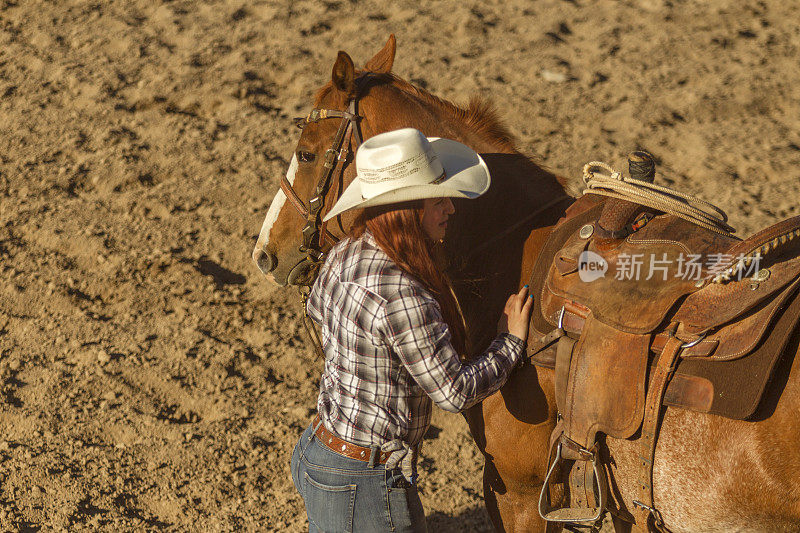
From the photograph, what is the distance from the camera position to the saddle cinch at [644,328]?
2.00m

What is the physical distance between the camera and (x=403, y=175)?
2115mm

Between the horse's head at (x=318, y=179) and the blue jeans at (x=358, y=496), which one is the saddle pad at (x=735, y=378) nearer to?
the blue jeans at (x=358, y=496)

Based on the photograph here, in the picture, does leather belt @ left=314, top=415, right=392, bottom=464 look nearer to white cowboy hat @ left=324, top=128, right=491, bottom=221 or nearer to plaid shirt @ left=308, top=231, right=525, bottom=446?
plaid shirt @ left=308, top=231, right=525, bottom=446

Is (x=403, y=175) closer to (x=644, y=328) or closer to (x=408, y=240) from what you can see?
(x=408, y=240)

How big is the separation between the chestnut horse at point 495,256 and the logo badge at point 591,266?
0.32 metres

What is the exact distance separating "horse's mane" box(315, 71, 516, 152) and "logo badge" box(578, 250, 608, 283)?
2.26 feet

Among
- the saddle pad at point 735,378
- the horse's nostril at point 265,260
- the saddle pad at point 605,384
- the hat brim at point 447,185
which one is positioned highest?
the hat brim at point 447,185

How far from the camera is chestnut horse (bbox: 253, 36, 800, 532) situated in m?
2.19

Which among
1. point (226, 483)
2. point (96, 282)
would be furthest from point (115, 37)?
point (226, 483)

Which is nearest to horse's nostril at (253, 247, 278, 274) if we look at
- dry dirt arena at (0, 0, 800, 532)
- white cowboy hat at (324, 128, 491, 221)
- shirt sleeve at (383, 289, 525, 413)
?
white cowboy hat at (324, 128, 491, 221)

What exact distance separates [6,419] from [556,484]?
317 centimetres

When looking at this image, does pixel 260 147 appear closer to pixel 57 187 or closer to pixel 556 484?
pixel 57 187

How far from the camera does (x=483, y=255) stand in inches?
105

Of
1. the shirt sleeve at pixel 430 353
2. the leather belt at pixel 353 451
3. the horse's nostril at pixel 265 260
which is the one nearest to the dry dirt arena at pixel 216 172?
the horse's nostril at pixel 265 260
